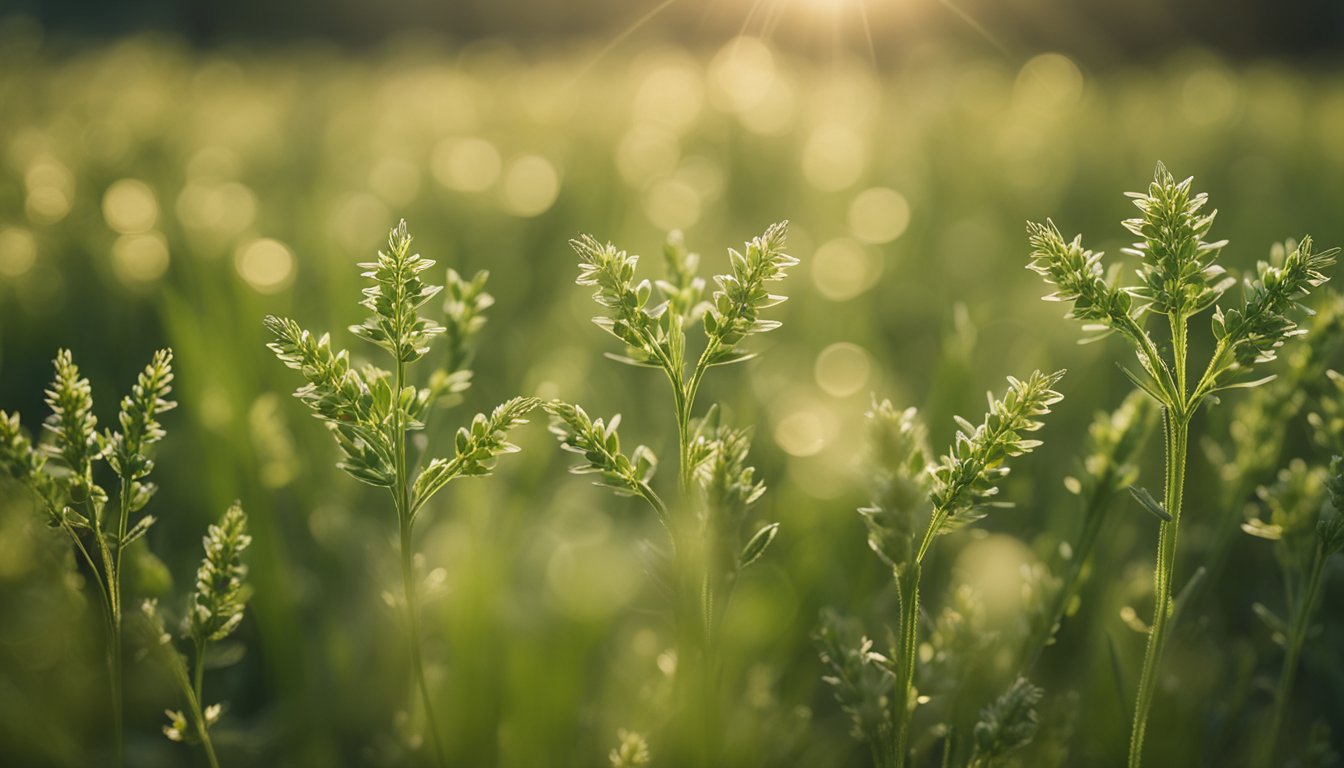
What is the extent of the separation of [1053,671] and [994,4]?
6.60 m

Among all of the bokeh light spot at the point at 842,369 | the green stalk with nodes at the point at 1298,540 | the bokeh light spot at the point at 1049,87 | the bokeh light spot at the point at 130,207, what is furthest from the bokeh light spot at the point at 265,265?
the bokeh light spot at the point at 1049,87

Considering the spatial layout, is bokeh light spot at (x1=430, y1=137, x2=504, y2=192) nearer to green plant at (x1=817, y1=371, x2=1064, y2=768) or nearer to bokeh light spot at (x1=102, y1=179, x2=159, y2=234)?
bokeh light spot at (x1=102, y1=179, x2=159, y2=234)

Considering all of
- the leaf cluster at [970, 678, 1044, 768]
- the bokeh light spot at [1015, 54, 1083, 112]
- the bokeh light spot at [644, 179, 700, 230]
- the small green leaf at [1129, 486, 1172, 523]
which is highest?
the bokeh light spot at [1015, 54, 1083, 112]

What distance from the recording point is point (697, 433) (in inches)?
15.0

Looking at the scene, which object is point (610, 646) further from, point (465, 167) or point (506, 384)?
point (465, 167)

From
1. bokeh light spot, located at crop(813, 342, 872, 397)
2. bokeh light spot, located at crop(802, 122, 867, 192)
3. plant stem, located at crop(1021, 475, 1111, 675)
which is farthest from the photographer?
bokeh light spot, located at crop(802, 122, 867, 192)

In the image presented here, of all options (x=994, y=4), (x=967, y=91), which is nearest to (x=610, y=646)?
(x=967, y=91)

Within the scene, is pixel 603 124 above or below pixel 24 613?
above

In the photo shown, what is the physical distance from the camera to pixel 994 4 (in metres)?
6.36

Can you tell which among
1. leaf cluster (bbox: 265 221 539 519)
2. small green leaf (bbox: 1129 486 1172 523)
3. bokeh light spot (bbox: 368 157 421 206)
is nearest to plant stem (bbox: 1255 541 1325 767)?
small green leaf (bbox: 1129 486 1172 523)

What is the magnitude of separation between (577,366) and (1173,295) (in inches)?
26.8

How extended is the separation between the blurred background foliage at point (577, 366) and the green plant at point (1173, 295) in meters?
0.11

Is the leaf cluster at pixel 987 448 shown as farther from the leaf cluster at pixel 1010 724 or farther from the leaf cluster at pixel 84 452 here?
the leaf cluster at pixel 84 452

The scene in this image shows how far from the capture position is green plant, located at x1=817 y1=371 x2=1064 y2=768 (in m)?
A: 0.34
